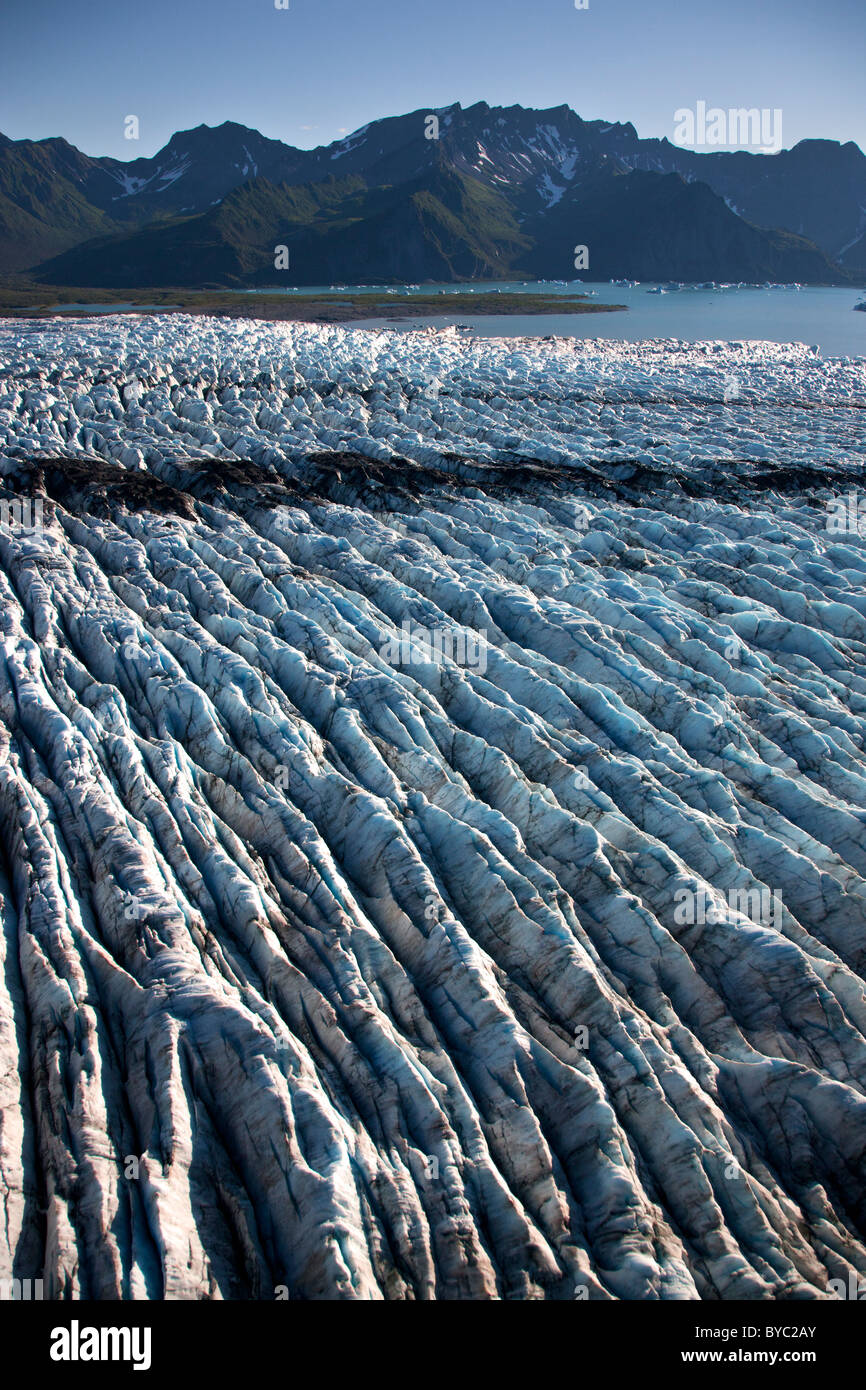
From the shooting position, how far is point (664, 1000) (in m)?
13.7

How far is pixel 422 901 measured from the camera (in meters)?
14.5

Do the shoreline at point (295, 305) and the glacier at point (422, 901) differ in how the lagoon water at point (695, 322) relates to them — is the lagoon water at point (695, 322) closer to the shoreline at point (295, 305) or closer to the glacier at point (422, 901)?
the shoreline at point (295, 305)

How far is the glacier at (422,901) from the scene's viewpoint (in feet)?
34.0

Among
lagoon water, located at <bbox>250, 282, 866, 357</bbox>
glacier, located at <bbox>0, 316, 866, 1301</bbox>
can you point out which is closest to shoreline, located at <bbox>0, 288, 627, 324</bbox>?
lagoon water, located at <bbox>250, 282, 866, 357</bbox>

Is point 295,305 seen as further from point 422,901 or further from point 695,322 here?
point 422,901

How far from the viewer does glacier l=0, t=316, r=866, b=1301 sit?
34.0 ft

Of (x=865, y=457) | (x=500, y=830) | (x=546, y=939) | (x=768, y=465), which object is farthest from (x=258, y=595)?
(x=865, y=457)

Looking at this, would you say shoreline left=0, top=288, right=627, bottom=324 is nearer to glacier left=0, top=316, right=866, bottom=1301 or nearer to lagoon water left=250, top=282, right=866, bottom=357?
lagoon water left=250, top=282, right=866, bottom=357

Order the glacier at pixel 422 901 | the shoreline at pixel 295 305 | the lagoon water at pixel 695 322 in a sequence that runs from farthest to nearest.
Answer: the shoreline at pixel 295 305
the lagoon water at pixel 695 322
the glacier at pixel 422 901

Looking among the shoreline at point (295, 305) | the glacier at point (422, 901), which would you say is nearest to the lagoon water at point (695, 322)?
the shoreline at point (295, 305)
